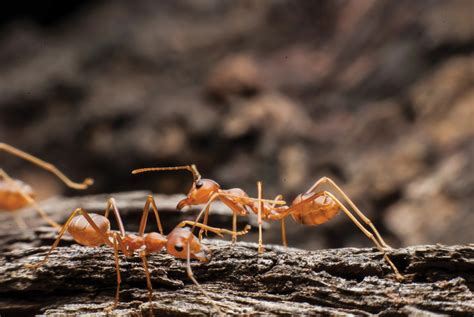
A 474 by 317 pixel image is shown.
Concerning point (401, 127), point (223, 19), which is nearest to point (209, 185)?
point (401, 127)

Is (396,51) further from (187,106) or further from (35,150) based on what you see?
(35,150)

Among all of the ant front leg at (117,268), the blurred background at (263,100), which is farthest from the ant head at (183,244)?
the blurred background at (263,100)

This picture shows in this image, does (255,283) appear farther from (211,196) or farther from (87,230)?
(87,230)

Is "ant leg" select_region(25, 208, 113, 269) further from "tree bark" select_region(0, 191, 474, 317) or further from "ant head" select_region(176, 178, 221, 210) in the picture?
"ant head" select_region(176, 178, 221, 210)

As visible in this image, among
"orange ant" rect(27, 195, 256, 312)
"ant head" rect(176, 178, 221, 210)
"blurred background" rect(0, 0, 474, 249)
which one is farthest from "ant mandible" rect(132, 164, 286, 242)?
"blurred background" rect(0, 0, 474, 249)

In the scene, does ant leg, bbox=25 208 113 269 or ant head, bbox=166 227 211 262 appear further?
ant leg, bbox=25 208 113 269

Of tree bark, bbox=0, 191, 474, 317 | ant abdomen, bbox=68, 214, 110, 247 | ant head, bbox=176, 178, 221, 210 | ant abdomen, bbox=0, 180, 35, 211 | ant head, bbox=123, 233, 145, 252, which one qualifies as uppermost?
ant head, bbox=176, 178, 221, 210

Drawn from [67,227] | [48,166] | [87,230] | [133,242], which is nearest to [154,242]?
[133,242]
